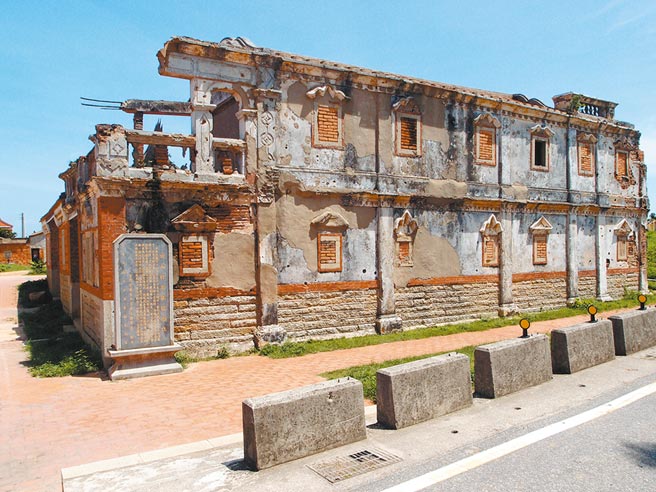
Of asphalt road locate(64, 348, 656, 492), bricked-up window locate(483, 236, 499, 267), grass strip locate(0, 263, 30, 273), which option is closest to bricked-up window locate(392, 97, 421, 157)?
bricked-up window locate(483, 236, 499, 267)

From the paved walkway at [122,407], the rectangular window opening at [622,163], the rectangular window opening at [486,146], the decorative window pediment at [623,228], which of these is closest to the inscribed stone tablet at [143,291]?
the paved walkway at [122,407]

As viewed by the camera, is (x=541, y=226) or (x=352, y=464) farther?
(x=541, y=226)

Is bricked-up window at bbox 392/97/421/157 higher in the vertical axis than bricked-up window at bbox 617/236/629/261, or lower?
higher

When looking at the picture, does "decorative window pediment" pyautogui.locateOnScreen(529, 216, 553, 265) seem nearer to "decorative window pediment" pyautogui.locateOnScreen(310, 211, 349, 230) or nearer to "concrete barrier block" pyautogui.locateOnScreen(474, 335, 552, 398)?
"decorative window pediment" pyautogui.locateOnScreen(310, 211, 349, 230)

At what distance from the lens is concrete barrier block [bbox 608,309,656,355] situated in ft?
33.0

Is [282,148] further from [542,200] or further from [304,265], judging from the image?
[542,200]

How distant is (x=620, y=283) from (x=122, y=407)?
791 inches

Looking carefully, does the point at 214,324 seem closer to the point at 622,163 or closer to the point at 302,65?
the point at 302,65

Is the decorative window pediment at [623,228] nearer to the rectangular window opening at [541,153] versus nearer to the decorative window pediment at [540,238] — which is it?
the decorative window pediment at [540,238]

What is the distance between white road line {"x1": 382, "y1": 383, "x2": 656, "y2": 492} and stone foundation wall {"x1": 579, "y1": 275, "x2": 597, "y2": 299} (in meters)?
12.7

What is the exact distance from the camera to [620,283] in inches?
835

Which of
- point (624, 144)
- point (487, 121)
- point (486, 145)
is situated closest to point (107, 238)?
point (486, 145)

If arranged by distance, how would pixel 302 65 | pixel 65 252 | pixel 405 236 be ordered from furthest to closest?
pixel 65 252 < pixel 405 236 < pixel 302 65

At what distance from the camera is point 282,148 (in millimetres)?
12734
